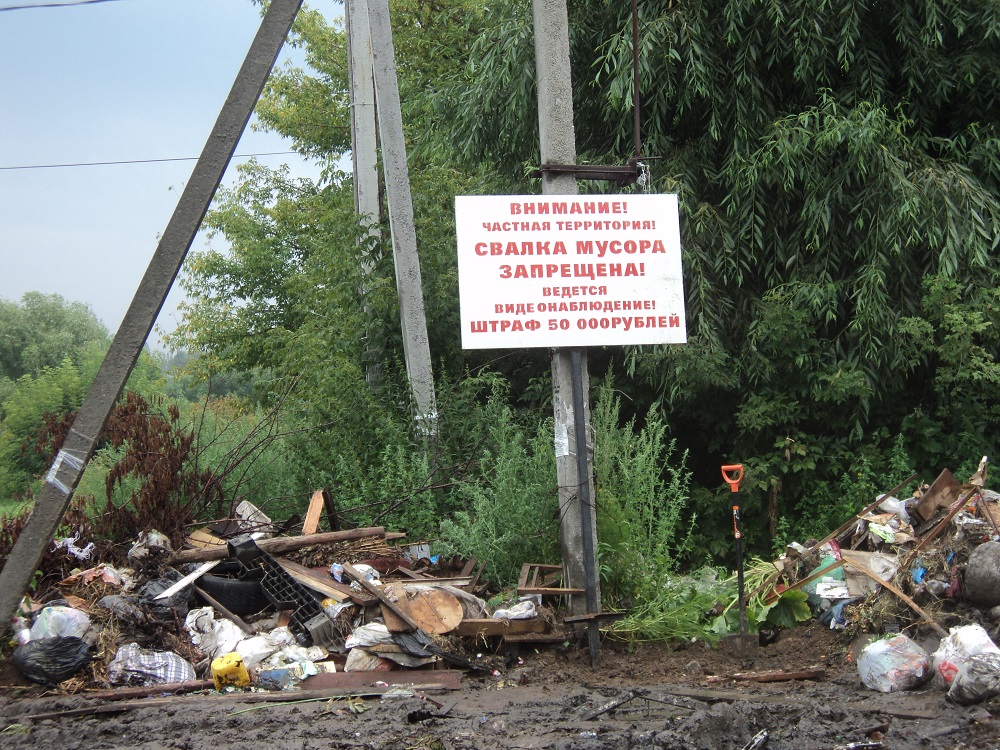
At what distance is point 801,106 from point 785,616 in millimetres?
6256

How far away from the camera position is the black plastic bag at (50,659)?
19.7ft

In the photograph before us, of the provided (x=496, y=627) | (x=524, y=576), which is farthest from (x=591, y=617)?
(x=524, y=576)

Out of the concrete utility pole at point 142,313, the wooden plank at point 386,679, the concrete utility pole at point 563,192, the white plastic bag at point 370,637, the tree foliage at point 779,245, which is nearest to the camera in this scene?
the wooden plank at point 386,679

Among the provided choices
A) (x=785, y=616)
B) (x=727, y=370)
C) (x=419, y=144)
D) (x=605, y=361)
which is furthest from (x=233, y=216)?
(x=785, y=616)

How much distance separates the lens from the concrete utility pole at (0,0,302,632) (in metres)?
6.44

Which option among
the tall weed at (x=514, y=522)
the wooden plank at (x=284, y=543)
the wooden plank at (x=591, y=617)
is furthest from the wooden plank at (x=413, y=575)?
the wooden plank at (x=591, y=617)

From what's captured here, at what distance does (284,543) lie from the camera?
770 centimetres

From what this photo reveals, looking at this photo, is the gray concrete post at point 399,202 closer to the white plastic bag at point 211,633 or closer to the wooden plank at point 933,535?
the white plastic bag at point 211,633

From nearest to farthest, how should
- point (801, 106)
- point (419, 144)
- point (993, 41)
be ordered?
point (993, 41)
point (801, 106)
point (419, 144)

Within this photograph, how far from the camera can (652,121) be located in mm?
10648

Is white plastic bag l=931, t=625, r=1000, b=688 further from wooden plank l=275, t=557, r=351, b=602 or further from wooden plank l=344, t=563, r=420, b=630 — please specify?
wooden plank l=275, t=557, r=351, b=602

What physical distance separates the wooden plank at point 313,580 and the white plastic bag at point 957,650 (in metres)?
3.98

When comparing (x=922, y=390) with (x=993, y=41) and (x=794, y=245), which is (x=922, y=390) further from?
(x=993, y=41)

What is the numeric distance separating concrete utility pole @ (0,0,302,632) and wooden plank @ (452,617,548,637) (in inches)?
117
